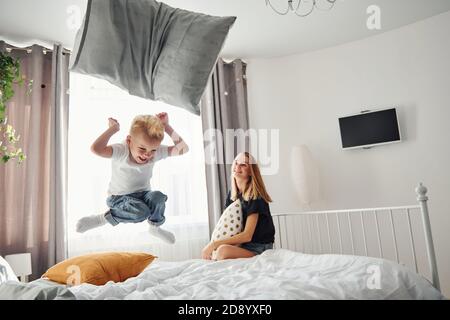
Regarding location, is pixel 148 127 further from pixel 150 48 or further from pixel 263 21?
pixel 263 21

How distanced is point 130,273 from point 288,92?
2281 mm

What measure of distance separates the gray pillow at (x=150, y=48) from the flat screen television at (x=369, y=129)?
243 cm

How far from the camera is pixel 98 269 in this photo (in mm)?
1723

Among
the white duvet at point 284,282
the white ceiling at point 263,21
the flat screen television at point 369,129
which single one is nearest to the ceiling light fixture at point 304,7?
the white ceiling at point 263,21

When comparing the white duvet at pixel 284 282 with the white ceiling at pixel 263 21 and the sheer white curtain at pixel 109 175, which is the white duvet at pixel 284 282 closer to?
the sheer white curtain at pixel 109 175

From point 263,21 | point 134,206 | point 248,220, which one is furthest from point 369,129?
point 134,206

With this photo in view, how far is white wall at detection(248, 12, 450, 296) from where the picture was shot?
2693 millimetres

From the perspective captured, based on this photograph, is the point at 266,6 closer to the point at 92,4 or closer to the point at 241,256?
the point at 241,256

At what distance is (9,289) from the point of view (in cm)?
111

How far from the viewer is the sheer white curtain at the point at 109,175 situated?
2389 mm

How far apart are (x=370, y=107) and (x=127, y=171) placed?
8.87 feet

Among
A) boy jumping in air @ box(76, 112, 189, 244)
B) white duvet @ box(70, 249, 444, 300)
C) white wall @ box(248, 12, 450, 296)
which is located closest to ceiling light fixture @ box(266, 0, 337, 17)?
white wall @ box(248, 12, 450, 296)

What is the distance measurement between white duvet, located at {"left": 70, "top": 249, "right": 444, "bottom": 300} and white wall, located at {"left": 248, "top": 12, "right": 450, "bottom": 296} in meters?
1.53

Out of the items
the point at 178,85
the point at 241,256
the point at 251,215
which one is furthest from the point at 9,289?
the point at 251,215
